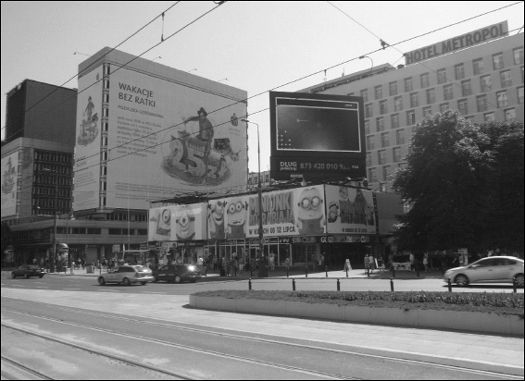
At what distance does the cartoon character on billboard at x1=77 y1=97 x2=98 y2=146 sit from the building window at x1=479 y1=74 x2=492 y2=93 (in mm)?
65698

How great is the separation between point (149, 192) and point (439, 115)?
6662 centimetres

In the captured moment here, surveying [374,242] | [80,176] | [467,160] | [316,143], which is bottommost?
[374,242]

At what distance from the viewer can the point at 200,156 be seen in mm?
106000

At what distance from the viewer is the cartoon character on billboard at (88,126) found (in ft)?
294

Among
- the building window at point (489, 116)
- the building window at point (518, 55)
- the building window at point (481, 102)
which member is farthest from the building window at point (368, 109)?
the building window at point (518, 55)

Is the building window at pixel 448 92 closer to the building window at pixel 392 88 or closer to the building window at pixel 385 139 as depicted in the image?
the building window at pixel 392 88

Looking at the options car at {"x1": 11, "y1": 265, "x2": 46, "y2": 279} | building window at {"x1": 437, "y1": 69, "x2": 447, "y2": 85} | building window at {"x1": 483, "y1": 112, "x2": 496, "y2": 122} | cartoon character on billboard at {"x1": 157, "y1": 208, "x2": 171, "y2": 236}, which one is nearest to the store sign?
building window at {"x1": 437, "y1": 69, "x2": 447, "y2": 85}

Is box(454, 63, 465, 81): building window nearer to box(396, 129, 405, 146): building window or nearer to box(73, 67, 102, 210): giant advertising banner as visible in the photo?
box(396, 129, 405, 146): building window

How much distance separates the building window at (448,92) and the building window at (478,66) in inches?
168

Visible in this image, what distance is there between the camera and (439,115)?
39875mm

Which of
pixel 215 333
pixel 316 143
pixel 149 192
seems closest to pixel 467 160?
pixel 316 143

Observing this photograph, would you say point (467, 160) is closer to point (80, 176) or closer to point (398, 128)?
point (398, 128)

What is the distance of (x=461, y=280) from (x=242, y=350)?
16170 millimetres

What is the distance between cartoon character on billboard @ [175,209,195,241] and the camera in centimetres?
5527
